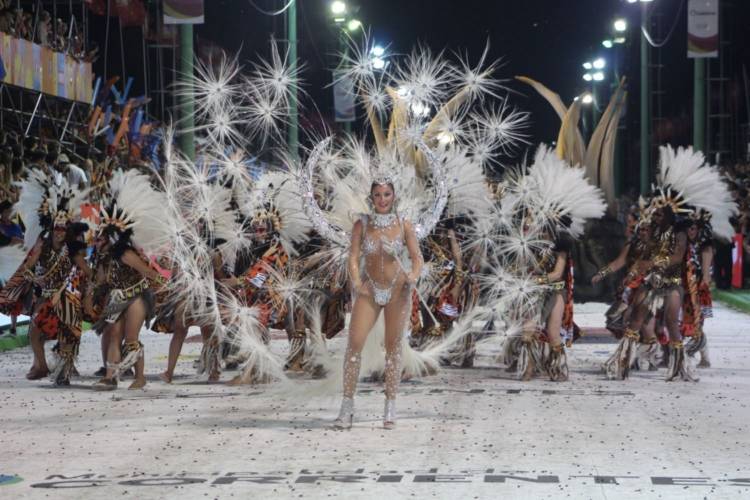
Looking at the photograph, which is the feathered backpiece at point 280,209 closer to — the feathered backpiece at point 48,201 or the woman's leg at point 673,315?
the feathered backpiece at point 48,201

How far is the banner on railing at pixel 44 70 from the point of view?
2122cm

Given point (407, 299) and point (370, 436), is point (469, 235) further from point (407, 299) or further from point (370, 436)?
point (370, 436)

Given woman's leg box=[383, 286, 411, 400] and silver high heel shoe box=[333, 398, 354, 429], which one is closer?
silver high heel shoe box=[333, 398, 354, 429]

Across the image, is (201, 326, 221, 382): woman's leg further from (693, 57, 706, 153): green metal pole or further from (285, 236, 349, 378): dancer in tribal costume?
(693, 57, 706, 153): green metal pole

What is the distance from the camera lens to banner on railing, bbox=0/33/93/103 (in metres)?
21.2

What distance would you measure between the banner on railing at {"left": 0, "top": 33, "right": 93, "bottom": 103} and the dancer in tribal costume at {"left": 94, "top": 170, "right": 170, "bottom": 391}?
8529 mm

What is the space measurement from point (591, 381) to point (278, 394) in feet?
9.81

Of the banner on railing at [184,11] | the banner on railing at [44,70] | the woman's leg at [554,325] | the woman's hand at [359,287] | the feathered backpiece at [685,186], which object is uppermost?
the banner on railing at [184,11]

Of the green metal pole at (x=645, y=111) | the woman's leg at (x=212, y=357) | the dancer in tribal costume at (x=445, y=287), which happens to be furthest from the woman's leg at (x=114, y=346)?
Answer: the green metal pole at (x=645, y=111)

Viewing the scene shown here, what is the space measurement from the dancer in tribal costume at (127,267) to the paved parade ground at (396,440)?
1.16 feet

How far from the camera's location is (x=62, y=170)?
20.2 meters

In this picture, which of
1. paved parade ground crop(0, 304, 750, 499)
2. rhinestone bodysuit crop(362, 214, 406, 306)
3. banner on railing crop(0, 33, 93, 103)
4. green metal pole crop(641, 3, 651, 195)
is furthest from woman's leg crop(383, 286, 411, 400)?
green metal pole crop(641, 3, 651, 195)

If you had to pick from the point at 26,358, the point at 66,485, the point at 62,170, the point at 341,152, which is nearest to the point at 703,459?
the point at 66,485

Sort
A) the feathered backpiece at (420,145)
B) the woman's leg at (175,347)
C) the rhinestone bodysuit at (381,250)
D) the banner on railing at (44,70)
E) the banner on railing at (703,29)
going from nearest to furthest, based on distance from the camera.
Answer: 1. the rhinestone bodysuit at (381,250)
2. the feathered backpiece at (420,145)
3. the woman's leg at (175,347)
4. the banner on railing at (44,70)
5. the banner on railing at (703,29)
